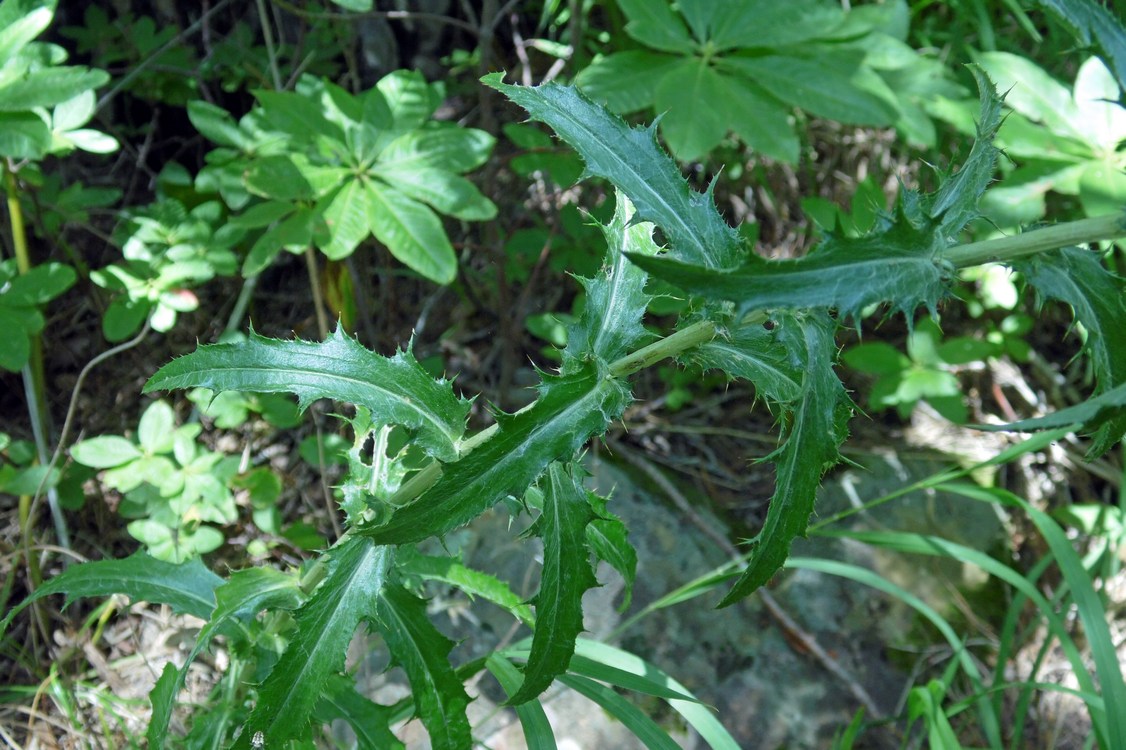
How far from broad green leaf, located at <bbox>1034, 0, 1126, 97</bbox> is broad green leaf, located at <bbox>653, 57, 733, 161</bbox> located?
1.09m

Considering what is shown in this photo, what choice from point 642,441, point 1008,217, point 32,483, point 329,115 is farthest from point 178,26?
point 1008,217

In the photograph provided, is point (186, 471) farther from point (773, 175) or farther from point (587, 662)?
point (773, 175)

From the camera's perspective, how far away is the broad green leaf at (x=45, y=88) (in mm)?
1953

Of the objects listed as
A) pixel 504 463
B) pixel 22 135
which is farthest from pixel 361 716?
pixel 22 135

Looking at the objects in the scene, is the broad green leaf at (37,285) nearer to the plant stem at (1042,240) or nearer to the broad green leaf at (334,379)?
the broad green leaf at (334,379)

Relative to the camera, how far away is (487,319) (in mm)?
3242

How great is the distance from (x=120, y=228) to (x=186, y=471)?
86 centimetres

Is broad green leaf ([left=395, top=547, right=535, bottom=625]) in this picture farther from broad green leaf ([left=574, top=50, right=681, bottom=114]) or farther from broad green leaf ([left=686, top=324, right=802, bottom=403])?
broad green leaf ([left=574, top=50, right=681, bottom=114])

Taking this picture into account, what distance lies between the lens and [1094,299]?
1.06 metres

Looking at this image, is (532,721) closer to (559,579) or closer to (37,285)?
(559,579)

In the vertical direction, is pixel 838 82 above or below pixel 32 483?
above

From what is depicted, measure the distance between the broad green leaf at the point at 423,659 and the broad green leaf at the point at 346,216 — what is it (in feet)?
3.36

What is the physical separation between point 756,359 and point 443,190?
1271mm

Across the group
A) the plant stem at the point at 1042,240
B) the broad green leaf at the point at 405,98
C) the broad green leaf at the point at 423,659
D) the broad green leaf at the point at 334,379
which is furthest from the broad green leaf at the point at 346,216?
the plant stem at the point at 1042,240
